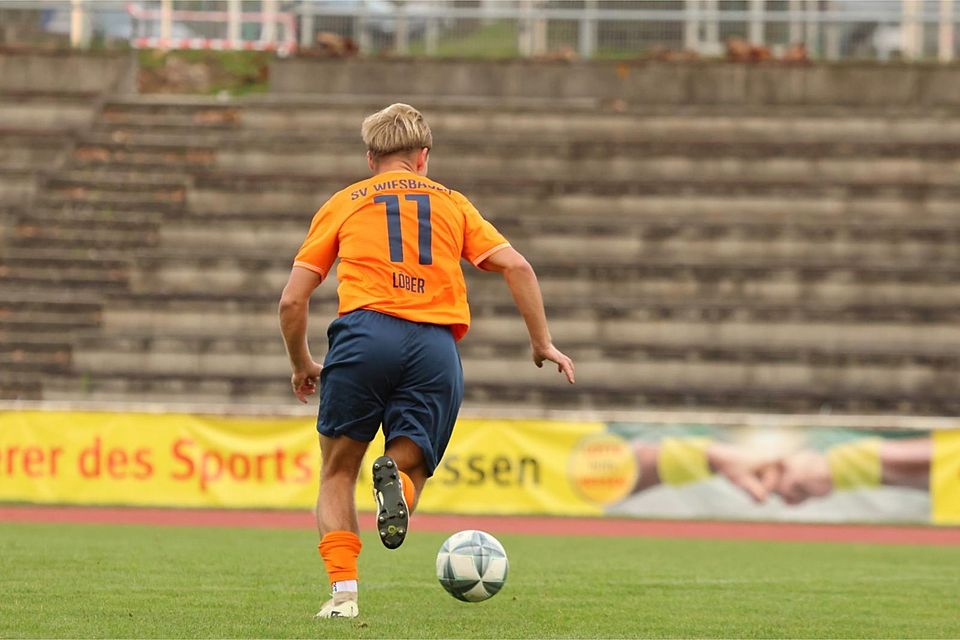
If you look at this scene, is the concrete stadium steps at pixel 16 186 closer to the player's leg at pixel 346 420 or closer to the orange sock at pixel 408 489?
the player's leg at pixel 346 420

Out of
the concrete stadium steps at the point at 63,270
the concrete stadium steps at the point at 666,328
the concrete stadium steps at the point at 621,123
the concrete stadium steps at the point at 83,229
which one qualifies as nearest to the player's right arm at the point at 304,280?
the concrete stadium steps at the point at 666,328

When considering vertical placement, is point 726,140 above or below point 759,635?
above

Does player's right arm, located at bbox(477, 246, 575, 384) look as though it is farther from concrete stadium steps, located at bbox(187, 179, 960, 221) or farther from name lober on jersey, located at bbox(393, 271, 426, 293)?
concrete stadium steps, located at bbox(187, 179, 960, 221)

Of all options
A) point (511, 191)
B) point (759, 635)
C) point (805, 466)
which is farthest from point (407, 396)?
point (511, 191)

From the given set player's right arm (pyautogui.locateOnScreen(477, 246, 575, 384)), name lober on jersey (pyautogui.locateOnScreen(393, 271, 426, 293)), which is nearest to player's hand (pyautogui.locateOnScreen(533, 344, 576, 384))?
player's right arm (pyautogui.locateOnScreen(477, 246, 575, 384))

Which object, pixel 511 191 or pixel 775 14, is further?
pixel 775 14

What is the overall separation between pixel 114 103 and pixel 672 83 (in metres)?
9.35

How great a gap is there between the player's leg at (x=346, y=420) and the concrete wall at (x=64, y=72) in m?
22.2

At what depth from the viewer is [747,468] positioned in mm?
17594

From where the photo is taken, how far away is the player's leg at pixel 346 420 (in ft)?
21.0

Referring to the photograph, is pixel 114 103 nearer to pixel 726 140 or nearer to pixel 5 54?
pixel 5 54

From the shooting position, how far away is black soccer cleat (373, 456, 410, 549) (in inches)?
237

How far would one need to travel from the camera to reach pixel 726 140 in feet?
82.8

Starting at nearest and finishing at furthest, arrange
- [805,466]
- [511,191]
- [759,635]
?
[759,635] < [805,466] < [511,191]
